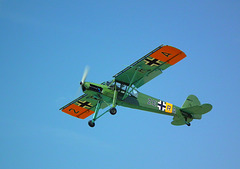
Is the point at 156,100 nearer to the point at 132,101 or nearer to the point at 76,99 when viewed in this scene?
the point at 132,101

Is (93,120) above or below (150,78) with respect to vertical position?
below

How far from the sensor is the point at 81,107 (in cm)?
2311

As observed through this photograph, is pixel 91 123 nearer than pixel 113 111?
No

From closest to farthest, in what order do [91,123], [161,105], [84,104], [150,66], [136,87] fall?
[150,66], [91,123], [136,87], [161,105], [84,104]

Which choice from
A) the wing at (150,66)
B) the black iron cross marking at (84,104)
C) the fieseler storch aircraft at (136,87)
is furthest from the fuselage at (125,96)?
the black iron cross marking at (84,104)

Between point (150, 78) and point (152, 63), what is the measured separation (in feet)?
4.36

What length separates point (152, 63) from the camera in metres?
19.1

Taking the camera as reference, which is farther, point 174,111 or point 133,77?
point 174,111

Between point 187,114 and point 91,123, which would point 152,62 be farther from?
point 187,114

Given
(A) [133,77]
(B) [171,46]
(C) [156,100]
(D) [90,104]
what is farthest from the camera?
(D) [90,104]

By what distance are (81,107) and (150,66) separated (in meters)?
5.87

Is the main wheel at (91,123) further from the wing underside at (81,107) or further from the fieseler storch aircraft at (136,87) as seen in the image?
the wing underside at (81,107)

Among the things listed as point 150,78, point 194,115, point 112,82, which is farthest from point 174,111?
point 112,82

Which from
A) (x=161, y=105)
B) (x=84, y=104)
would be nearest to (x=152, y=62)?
(x=161, y=105)
